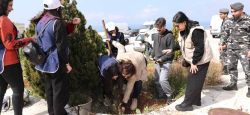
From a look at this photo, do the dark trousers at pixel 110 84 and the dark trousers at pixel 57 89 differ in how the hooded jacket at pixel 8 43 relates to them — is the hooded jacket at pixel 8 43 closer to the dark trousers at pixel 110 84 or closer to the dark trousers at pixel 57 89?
the dark trousers at pixel 57 89

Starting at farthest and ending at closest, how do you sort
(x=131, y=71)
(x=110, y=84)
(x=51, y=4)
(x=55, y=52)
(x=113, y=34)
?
1. (x=113, y=34)
2. (x=110, y=84)
3. (x=131, y=71)
4. (x=55, y=52)
5. (x=51, y=4)

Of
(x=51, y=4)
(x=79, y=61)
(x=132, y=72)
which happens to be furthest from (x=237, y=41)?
(x=51, y=4)

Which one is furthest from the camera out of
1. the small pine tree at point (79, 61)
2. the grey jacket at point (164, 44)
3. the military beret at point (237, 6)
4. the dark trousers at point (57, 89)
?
the grey jacket at point (164, 44)

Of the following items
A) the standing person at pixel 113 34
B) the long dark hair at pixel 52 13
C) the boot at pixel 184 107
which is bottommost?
the boot at pixel 184 107

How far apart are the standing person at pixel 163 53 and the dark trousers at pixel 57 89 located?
2022mm

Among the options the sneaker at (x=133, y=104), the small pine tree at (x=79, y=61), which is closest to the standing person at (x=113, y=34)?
the small pine tree at (x=79, y=61)

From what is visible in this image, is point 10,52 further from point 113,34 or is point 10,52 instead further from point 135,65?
point 113,34

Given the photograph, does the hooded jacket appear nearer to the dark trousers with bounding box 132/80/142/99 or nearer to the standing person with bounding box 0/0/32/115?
the standing person with bounding box 0/0/32/115

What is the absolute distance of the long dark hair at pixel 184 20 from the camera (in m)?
5.74

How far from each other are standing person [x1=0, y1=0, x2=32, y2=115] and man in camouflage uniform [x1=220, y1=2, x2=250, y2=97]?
145 inches

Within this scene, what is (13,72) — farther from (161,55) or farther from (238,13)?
(238,13)

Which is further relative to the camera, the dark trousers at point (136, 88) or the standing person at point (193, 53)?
the dark trousers at point (136, 88)

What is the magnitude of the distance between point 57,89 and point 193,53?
2145 millimetres

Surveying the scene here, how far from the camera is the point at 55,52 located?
519 centimetres
